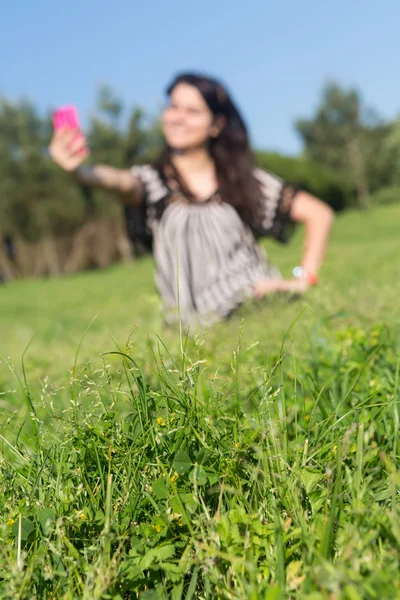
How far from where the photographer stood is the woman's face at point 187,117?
5148mm

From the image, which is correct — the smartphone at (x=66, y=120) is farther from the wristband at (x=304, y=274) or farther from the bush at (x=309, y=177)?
the bush at (x=309, y=177)

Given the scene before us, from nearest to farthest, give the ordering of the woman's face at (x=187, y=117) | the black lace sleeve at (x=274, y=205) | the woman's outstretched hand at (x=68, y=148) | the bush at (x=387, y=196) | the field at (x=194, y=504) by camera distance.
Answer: the field at (x=194, y=504)
the woman's outstretched hand at (x=68, y=148)
the woman's face at (x=187, y=117)
the black lace sleeve at (x=274, y=205)
the bush at (x=387, y=196)

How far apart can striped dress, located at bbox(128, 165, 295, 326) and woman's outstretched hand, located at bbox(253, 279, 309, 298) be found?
6.7 inches

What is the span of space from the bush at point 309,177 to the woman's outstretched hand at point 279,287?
78.2ft

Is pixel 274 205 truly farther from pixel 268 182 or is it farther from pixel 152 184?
pixel 152 184

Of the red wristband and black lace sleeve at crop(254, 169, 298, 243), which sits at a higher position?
black lace sleeve at crop(254, 169, 298, 243)

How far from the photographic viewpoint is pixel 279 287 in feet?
15.4

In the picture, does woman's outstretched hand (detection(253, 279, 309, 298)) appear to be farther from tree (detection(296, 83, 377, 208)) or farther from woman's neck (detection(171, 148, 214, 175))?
tree (detection(296, 83, 377, 208))

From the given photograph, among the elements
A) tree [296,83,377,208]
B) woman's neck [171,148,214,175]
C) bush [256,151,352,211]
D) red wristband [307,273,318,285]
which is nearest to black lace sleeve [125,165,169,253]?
woman's neck [171,148,214,175]

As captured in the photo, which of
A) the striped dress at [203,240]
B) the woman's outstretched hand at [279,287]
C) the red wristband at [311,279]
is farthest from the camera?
the striped dress at [203,240]

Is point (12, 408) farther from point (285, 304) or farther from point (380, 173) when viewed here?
point (380, 173)

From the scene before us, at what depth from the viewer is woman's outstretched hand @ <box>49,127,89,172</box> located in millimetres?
4480

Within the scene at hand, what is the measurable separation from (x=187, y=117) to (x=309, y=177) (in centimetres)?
2946

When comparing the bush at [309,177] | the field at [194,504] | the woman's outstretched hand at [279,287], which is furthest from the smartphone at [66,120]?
the bush at [309,177]
